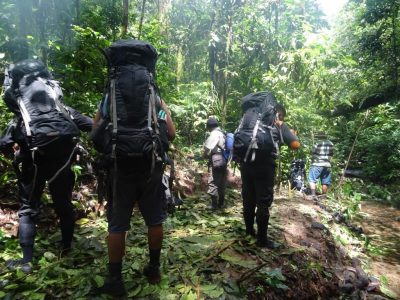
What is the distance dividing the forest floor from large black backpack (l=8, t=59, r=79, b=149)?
136cm

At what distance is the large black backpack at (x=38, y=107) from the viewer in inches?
126

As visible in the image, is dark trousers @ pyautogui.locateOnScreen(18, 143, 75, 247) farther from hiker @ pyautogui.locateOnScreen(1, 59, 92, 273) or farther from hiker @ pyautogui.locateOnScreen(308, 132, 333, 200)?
hiker @ pyautogui.locateOnScreen(308, 132, 333, 200)

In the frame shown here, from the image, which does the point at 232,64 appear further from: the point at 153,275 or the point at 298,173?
the point at 153,275

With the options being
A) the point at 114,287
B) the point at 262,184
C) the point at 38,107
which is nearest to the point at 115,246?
the point at 114,287

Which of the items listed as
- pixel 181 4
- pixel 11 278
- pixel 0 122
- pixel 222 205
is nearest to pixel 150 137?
pixel 11 278

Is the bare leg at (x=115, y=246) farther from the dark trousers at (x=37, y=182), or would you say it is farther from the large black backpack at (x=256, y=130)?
the large black backpack at (x=256, y=130)

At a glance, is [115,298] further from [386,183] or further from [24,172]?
[386,183]

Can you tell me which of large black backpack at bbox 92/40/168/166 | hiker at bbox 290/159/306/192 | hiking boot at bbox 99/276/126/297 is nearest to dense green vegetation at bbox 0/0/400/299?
hiking boot at bbox 99/276/126/297

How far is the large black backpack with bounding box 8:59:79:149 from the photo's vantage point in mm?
3191

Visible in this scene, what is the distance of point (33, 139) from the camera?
10.4 feet

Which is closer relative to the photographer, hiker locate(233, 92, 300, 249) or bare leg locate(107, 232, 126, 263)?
bare leg locate(107, 232, 126, 263)

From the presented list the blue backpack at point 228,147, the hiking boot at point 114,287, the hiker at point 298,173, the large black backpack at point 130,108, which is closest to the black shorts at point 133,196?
the large black backpack at point 130,108

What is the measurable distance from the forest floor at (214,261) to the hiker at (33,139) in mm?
472

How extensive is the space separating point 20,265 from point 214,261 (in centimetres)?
209
